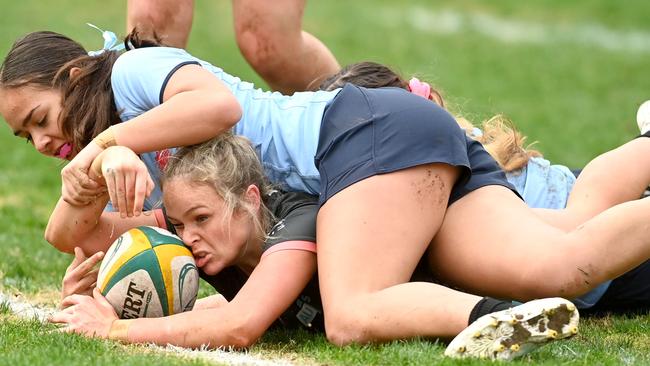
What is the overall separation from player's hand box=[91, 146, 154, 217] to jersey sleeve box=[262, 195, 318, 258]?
54 centimetres

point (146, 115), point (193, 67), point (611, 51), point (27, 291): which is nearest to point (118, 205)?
point (146, 115)

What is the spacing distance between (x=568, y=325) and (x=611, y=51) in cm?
1474

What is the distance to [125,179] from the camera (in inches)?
184

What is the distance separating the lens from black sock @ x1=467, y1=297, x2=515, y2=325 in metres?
4.38

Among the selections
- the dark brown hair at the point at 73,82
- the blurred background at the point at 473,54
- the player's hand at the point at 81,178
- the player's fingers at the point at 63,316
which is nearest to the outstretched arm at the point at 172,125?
the player's hand at the point at 81,178

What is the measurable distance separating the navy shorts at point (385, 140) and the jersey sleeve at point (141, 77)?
0.70 meters

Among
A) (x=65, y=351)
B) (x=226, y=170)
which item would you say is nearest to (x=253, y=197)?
(x=226, y=170)

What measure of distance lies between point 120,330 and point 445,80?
38.0 feet

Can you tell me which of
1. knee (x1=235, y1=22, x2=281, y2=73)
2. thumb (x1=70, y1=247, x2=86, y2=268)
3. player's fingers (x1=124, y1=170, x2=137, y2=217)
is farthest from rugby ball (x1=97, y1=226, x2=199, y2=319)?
knee (x1=235, y1=22, x2=281, y2=73)

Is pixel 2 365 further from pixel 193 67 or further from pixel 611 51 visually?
pixel 611 51

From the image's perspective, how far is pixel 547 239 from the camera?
4.77 meters

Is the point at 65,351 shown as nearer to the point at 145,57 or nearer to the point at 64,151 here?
the point at 64,151

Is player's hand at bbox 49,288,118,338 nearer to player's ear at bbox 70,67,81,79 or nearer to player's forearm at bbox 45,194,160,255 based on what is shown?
player's forearm at bbox 45,194,160,255

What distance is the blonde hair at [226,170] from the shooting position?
4957 mm
